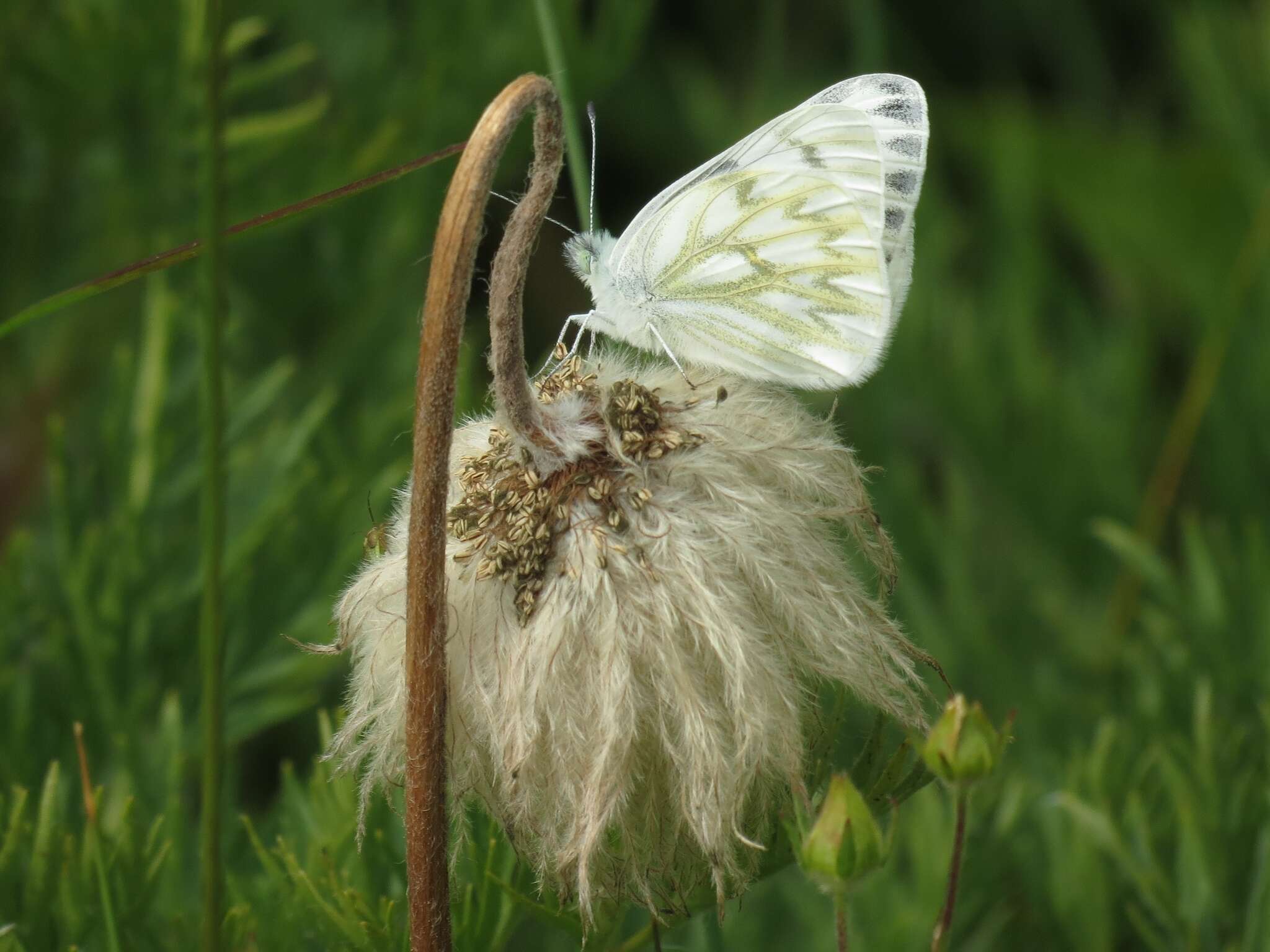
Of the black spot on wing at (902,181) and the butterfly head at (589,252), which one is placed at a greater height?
the butterfly head at (589,252)

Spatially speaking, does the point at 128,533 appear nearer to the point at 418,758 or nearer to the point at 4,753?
the point at 4,753

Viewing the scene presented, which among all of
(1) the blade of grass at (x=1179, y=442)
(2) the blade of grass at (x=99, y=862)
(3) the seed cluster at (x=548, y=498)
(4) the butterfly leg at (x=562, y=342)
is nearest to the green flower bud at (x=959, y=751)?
(3) the seed cluster at (x=548, y=498)

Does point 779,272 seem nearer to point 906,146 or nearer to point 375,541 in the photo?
point 906,146

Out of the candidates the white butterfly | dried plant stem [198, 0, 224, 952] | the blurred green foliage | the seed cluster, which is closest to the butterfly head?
the white butterfly

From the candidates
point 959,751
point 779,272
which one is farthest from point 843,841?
point 779,272

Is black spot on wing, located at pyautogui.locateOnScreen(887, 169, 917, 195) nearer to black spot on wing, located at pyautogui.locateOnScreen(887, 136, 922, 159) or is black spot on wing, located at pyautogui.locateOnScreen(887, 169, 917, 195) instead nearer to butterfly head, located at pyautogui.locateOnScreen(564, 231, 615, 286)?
black spot on wing, located at pyautogui.locateOnScreen(887, 136, 922, 159)

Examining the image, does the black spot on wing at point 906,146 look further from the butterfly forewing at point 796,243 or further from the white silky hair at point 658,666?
the white silky hair at point 658,666
